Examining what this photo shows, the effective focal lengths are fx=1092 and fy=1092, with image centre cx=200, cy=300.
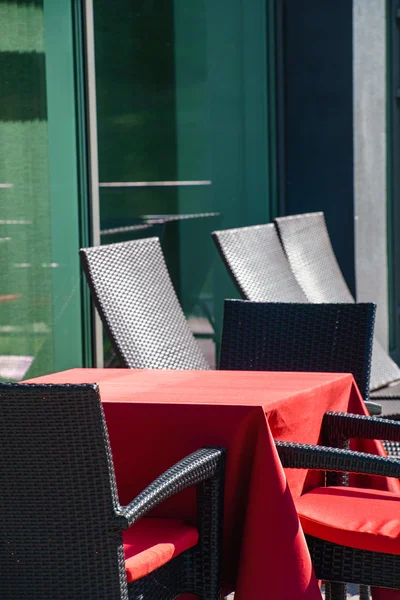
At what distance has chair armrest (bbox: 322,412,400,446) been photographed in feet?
9.14

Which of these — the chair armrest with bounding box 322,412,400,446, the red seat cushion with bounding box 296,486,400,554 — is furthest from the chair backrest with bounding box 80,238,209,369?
the red seat cushion with bounding box 296,486,400,554

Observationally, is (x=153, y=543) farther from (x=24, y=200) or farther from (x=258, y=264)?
(x=258, y=264)

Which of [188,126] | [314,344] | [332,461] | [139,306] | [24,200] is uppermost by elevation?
[188,126]

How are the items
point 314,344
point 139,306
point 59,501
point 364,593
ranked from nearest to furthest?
1. point 59,501
2. point 364,593
3. point 314,344
4. point 139,306

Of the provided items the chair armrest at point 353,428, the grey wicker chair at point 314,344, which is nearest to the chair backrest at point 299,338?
the grey wicker chair at point 314,344

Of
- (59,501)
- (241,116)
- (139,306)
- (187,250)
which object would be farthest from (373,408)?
(241,116)

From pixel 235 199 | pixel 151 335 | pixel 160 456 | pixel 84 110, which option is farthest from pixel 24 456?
pixel 235 199

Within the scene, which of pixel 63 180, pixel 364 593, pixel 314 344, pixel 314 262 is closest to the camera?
pixel 364 593

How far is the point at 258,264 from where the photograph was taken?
464 centimetres

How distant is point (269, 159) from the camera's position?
666 cm

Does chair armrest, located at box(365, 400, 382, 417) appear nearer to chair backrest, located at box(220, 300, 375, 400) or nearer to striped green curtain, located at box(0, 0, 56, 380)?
chair backrest, located at box(220, 300, 375, 400)

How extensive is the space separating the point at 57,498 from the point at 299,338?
1.68m

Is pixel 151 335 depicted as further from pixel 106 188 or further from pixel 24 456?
pixel 24 456

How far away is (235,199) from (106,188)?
1.71 meters
